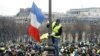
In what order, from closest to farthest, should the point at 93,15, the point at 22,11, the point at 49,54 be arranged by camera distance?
1. the point at 49,54
2. the point at 22,11
3. the point at 93,15

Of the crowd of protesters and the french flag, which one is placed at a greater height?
the french flag

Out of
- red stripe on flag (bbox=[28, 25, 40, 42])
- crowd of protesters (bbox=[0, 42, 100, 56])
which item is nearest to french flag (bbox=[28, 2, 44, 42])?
red stripe on flag (bbox=[28, 25, 40, 42])

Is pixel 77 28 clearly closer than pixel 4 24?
No

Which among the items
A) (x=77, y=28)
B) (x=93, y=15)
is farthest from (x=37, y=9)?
(x=93, y=15)

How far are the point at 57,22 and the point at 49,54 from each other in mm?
1617

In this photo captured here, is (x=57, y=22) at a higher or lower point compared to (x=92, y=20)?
higher

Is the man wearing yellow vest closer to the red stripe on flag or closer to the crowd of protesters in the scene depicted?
the crowd of protesters

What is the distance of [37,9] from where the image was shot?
17062mm

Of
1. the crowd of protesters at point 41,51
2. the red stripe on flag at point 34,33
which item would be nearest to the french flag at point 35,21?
the red stripe on flag at point 34,33

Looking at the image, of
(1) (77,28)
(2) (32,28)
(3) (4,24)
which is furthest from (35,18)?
(1) (77,28)

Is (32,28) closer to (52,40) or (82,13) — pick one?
(52,40)

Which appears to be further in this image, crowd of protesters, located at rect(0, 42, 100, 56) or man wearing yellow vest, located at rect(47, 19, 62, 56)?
crowd of protesters, located at rect(0, 42, 100, 56)

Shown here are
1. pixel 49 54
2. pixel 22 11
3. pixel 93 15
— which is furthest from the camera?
pixel 93 15

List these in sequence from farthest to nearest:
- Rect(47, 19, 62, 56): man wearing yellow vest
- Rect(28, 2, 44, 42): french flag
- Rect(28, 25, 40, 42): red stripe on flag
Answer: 1. Rect(28, 2, 44, 42): french flag
2. Rect(28, 25, 40, 42): red stripe on flag
3. Rect(47, 19, 62, 56): man wearing yellow vest
